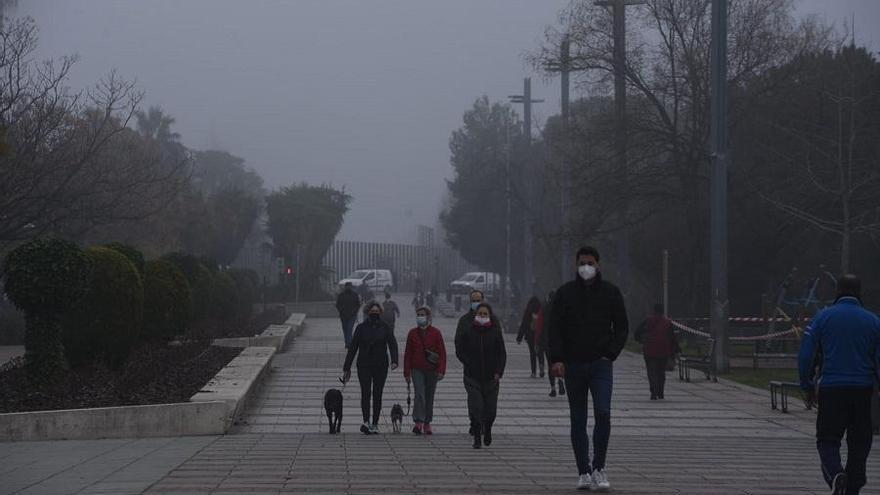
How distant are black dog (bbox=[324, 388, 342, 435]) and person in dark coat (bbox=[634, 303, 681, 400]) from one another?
7.98 metres

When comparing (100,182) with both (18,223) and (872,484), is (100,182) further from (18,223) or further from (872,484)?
(872,484)

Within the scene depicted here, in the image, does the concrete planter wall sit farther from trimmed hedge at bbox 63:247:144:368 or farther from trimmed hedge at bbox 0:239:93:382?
trimmed hedge at bbox 63:247:144:368

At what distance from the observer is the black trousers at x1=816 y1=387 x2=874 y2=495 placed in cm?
1002

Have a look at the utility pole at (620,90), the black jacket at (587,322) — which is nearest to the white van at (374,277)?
Result: the utility pole at (620,90)

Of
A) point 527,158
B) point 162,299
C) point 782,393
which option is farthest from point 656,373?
point 527,158

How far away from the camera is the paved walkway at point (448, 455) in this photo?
11.1 m

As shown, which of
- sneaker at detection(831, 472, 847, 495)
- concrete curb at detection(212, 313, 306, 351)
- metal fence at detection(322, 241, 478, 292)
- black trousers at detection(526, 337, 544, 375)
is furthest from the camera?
metal fence at detection(322, 241, 478, 292)

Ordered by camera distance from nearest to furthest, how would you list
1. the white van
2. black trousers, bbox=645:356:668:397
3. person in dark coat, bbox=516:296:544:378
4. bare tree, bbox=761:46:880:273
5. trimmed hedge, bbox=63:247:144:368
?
trimmed hedge, bbox=63:247:144:368, black trousers, bbox=645:356:668:397, person in dark coat, bbox=516:296:544:378, bare tree, bbox=761:46:880:273, the white van

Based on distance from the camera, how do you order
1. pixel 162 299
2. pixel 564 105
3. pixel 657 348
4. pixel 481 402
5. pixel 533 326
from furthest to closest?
pixel 564 105 → pixel 533 326 → pixel 162 299 → pixel 657 348 → pixel 481 402

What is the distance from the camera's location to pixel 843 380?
398 inches

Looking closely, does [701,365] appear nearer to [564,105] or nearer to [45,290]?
[564,105]

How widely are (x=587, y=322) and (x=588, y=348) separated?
0.20 meters

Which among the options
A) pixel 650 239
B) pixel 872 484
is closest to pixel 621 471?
pixel 872 484

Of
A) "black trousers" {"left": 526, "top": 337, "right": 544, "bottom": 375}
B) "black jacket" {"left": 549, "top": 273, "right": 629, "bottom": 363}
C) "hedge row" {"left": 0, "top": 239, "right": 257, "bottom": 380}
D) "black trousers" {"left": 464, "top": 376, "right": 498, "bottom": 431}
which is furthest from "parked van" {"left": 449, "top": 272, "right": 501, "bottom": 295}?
"black jacket" {"left": 549, "top": 273, "right": 629, "bottom": 363}
